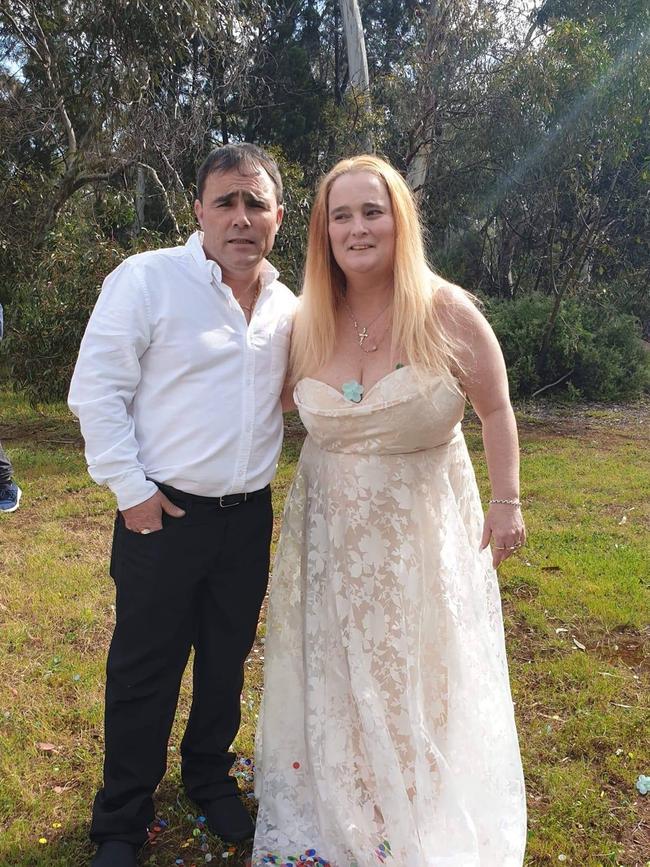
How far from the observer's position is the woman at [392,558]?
7.45 ft

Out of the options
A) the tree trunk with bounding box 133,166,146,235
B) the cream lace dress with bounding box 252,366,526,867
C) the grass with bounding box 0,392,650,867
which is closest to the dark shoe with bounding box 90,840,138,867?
the grass with bounding box 0,392,650,867

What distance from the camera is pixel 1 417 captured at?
392 inches

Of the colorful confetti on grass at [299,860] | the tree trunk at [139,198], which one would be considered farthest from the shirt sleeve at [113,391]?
the tree trunk at [139,198]

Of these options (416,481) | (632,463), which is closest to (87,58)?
(632,463)

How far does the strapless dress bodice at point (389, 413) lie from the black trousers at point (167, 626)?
34cm

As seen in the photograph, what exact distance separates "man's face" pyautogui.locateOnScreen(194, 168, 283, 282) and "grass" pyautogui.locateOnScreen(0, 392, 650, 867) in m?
1.99

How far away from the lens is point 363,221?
2277 mm

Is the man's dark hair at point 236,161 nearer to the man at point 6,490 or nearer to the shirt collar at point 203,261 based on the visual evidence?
the shirt collar at point 203,261

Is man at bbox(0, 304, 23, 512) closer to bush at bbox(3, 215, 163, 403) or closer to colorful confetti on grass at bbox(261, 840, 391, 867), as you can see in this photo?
bush at bbox(3, 215, 163, 403)

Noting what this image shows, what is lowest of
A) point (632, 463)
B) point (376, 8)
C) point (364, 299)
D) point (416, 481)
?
point (632, 463)

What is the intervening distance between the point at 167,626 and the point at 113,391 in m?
0.74

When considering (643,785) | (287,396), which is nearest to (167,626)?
(287,396)

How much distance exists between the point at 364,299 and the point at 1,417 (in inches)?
345

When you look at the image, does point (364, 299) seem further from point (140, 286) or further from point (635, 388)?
point (635, 388)
